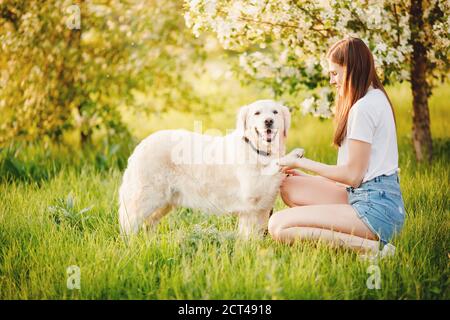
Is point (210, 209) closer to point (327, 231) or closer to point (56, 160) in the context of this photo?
point (327, 231)

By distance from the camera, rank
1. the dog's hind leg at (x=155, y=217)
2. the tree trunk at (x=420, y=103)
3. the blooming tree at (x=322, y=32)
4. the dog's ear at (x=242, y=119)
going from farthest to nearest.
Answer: the tree trunk at (x=420, y=103) < the blooming tree at (x=322, y=32) < the dog's hind leg at (x=155, y=217) < the dog's ear at (x=242, y=119)

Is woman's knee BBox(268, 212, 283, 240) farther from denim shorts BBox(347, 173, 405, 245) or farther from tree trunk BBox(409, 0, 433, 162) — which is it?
tree trunk BBox(409, 0, 433, 162)

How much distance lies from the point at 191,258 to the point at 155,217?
978 mm

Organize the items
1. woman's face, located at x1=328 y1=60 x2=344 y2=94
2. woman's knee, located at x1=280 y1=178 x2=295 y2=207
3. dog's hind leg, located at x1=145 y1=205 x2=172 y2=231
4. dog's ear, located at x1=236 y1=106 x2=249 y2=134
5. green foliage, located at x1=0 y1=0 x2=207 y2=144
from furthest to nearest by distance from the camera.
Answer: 1. green foliage, located at x1=0 y1=0 x2=207 y2=144
2. dog's hind leg, located at x1=145 y1=205 x2=172 y2=231
3. woman's knee, located at x1=280 y1=178 x2=295 y2=207
4. dog's ear, located at x1=236 y1=106 x2=249 y2=134
5. woman's face, located at x1=328 y1=60 x2=344 y2=94

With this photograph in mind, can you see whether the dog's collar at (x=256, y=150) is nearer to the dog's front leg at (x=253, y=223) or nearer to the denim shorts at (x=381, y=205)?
the dog's front leg at (x=253, y=223)

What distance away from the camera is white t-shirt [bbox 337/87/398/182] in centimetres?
319

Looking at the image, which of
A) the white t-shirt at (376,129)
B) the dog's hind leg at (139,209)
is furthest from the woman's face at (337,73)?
the dog's hind leg at (139,209)

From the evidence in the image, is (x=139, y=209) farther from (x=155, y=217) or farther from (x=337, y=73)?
(x=337, y=73)

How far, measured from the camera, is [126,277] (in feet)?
10.0

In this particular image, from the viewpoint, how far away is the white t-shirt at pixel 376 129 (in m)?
3.19

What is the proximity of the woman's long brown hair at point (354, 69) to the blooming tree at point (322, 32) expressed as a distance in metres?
0.95

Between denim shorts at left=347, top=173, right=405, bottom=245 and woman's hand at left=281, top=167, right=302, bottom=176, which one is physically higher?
woman's hand at left=281, top=167, right=302, bottom=176

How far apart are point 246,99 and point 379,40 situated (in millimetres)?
4899

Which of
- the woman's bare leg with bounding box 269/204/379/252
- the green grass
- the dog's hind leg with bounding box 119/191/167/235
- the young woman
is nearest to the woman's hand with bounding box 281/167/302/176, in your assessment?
the young woman
